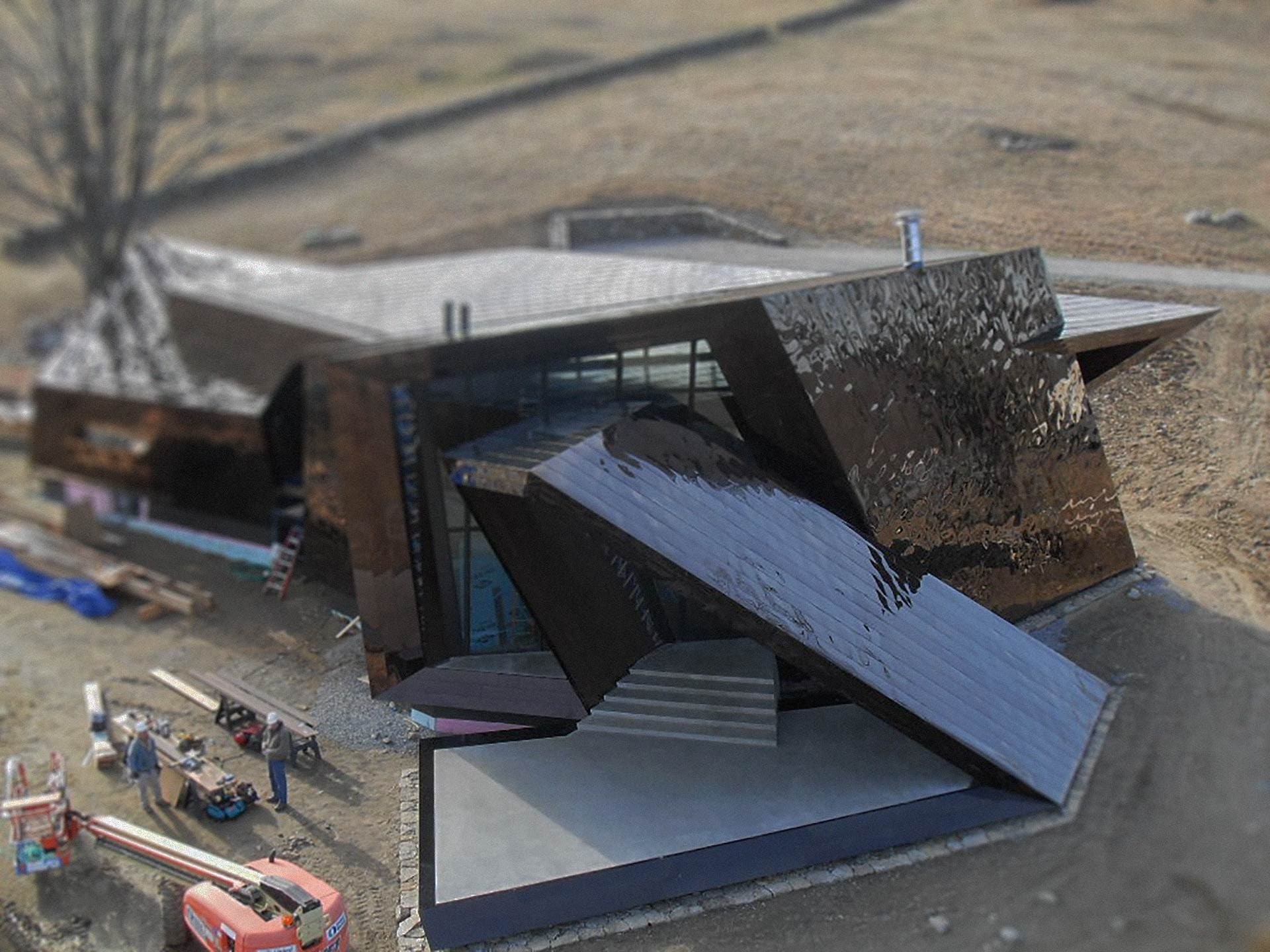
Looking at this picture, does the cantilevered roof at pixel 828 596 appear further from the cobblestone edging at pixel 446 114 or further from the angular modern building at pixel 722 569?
the cobblestone edging at pixel 446 114

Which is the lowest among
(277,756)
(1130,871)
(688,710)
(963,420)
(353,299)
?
(277,756)

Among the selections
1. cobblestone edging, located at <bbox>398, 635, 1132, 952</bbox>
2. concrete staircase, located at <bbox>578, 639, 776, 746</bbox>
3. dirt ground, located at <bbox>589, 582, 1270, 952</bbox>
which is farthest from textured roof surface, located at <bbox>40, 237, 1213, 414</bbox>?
cobblestone edging, located at <bbox>398, 635, 1132, 952</bbox>

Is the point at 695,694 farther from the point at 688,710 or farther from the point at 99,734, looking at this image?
the point at 99,734

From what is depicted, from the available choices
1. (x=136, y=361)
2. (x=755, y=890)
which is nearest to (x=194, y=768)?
(x=755, y=890)

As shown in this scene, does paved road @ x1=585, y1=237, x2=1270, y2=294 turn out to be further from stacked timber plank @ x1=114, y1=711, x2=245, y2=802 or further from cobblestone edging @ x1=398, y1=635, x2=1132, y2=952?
stacked timber plank @ x1=114, y1=711, x2=245, y2=802

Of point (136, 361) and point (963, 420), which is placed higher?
point (963, 420)

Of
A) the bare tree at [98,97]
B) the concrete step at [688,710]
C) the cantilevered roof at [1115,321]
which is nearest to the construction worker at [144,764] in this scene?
the concrete step at [688,710]
